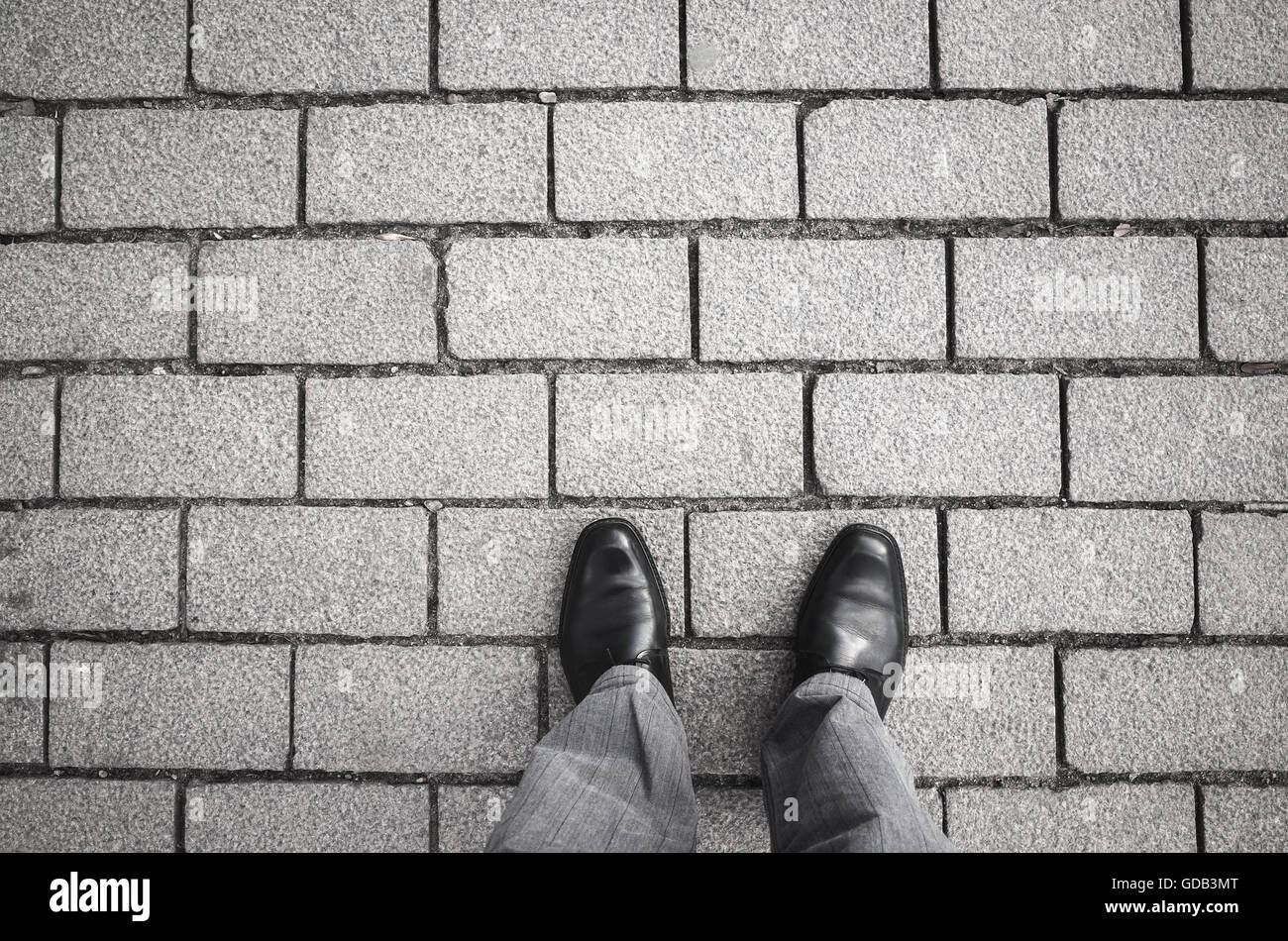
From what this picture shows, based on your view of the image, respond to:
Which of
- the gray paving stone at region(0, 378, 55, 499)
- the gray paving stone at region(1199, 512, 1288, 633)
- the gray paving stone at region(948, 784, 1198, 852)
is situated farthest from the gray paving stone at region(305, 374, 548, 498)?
the gray paving stone at region(1199, 512, 1288, 633)

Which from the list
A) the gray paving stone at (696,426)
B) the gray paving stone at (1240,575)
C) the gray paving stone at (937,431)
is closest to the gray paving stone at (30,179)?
the gray paving stone at (696,426)

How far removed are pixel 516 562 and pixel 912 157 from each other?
128 centimetres

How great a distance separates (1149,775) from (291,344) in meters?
2.19

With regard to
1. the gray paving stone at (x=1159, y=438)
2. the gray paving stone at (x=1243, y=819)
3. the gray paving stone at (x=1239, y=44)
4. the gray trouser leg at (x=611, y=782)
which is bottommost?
the gray paving stone at (x=1243, y=819)

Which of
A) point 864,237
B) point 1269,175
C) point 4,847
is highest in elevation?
point 1269,175

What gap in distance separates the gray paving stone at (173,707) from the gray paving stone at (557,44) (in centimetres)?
141

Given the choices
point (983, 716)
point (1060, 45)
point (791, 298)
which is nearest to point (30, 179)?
point (791, 298)

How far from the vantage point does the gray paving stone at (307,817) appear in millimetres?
1601

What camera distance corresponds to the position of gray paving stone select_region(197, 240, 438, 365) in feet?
5.29

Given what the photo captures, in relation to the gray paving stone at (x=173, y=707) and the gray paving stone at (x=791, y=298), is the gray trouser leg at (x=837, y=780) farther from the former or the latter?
the gray paving stone at (x=173, y=707)
